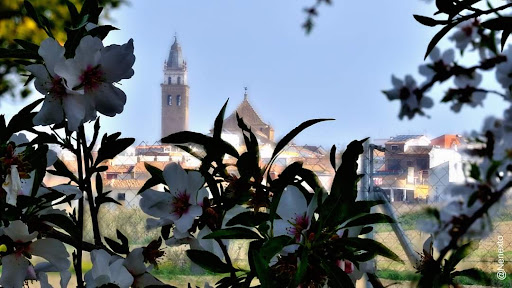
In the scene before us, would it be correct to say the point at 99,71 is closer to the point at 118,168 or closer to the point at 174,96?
the point at 118,168

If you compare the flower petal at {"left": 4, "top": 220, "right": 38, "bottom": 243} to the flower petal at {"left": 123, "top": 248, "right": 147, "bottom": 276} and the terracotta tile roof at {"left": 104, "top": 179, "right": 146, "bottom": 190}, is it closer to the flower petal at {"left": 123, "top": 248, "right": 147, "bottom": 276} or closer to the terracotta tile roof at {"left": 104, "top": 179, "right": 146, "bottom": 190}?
the flower petal at {"left": 123, "top": 248, "right": 147, "bottom": 276}

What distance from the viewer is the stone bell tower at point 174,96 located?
66.8 ft

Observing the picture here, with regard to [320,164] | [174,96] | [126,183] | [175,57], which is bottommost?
[126,183]

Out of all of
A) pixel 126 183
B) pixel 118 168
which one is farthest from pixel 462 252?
pixel 118 168

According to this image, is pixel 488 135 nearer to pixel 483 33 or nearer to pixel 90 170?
pixel 483 33

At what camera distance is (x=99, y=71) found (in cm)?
49

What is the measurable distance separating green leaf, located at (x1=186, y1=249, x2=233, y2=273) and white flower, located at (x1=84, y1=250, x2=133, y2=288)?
0.08m

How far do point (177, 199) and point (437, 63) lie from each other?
0.21 metres

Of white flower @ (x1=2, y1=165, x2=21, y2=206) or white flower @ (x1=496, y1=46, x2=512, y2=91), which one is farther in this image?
white flower @ (x1=2, y1=165, x2=21, y2=206)

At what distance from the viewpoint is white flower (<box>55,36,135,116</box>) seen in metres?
0.48

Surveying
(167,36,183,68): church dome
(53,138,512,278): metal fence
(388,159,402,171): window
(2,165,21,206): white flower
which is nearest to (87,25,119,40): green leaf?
(2,165,21,206): white flower

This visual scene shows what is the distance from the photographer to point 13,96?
396cm

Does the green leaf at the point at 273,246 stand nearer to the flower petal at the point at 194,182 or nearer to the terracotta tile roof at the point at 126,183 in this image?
the flower petal at the point at 194,182

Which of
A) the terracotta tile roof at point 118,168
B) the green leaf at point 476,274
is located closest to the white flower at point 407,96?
the green leaf at point 476,274
